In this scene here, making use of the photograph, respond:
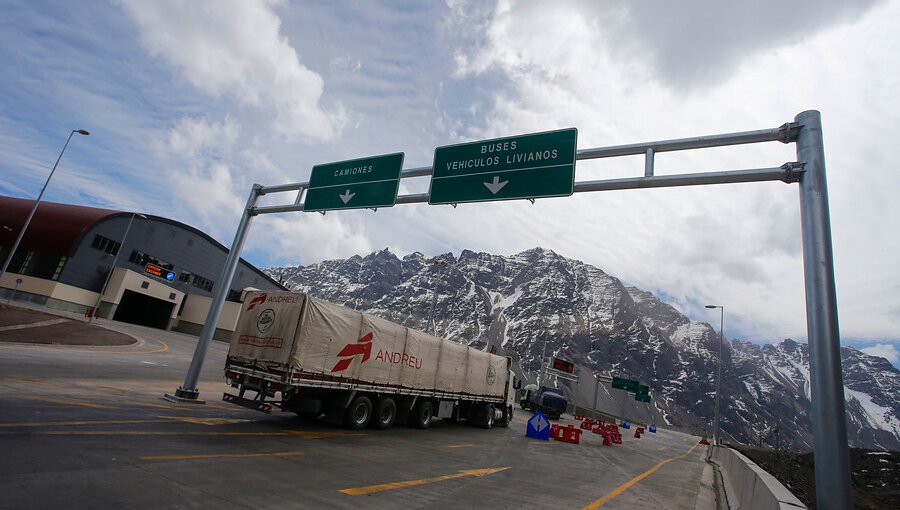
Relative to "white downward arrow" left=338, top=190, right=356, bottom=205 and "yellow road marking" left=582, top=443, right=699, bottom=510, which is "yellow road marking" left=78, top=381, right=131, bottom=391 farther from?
"yellow road marking" left=582, top=443, right=699, bottom=510

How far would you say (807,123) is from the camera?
6676 millimetres

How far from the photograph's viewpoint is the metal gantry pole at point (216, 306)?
13688 millimetres

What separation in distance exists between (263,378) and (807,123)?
12.7 m

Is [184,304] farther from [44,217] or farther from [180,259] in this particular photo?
[44,217]

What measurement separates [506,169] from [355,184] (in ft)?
15.3

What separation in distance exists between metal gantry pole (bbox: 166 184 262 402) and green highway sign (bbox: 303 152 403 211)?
2.99m

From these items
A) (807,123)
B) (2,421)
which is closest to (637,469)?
(807,123)

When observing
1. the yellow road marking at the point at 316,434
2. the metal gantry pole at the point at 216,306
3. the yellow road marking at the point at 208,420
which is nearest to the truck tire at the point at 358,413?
the yellow road marking at the point at 316,434

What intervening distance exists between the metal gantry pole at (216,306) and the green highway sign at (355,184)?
2.99 meters

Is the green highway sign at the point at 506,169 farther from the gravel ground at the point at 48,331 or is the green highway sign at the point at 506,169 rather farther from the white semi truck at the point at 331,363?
the gravel ground at the point at 48,331

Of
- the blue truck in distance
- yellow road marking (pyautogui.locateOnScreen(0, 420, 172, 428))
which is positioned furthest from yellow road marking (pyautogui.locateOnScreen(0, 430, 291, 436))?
the blue truck in distance

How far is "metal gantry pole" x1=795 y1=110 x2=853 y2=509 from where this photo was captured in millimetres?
5125

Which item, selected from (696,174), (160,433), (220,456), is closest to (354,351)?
(160,433)

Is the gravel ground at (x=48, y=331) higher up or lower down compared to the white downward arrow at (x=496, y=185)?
lower down
